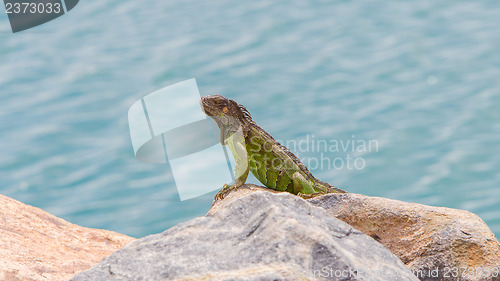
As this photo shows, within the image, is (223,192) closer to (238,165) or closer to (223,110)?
(238,165)

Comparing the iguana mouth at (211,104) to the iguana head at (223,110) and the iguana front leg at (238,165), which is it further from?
the iguana front leg at (238,165)

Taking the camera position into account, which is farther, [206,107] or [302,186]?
[206,107]

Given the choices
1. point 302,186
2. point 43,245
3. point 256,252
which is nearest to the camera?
point 256,252

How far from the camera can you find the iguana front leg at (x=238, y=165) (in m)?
4.70

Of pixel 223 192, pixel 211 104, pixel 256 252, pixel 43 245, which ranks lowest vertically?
pixel 43 245

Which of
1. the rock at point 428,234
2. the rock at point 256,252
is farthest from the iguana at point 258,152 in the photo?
the rock at point 256,252

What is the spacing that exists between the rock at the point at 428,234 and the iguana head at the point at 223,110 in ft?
4.55

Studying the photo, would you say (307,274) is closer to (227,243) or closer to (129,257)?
(227,243)

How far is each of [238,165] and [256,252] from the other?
8.29ft

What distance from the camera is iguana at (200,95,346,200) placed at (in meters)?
4.95

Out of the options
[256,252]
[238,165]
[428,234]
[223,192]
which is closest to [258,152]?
[238,165]

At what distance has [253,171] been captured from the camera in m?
5.10

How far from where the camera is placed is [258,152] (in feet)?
16.6

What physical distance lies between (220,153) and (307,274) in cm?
332
